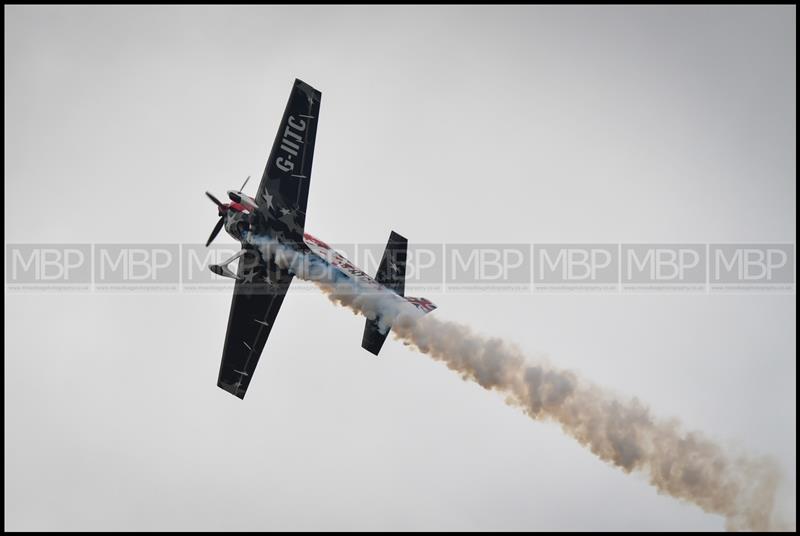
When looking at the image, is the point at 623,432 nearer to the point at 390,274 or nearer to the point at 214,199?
the point at 390,274

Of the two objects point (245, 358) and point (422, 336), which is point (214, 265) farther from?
point (422, 336)

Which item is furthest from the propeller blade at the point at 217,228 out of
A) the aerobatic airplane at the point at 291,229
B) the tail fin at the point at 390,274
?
the tail fin at the point at 390,274

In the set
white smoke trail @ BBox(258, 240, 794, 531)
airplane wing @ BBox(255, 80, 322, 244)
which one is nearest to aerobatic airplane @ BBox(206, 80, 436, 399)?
airplane wing @ BBox(255, 80, 322, 244)

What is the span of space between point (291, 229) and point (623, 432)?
1679 cm

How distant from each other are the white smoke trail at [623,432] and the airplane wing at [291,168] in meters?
7.72

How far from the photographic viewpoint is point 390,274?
1641 inches

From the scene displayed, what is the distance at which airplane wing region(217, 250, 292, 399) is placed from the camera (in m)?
43.0

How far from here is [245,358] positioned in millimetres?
45562

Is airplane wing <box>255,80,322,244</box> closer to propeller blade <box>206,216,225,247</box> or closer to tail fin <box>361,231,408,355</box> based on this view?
propeller blade <box>206,216,225,247</box>

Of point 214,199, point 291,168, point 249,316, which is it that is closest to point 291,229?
point 291,168

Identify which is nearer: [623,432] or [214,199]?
[214,199]

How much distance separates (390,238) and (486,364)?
7450mm

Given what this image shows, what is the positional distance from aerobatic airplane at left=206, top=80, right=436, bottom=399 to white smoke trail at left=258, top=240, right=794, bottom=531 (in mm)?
3244

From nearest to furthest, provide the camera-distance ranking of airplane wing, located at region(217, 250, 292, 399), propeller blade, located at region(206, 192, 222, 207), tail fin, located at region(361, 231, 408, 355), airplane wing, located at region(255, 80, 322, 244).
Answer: propeller blade, located at region(206, 192, 222, 207) < airplane wing, located at region(255, 80, 322, 244) < tail fin, located at region(361, 231, 408, 355) < airplane wing, located at region(217, 250, 292, 399)
